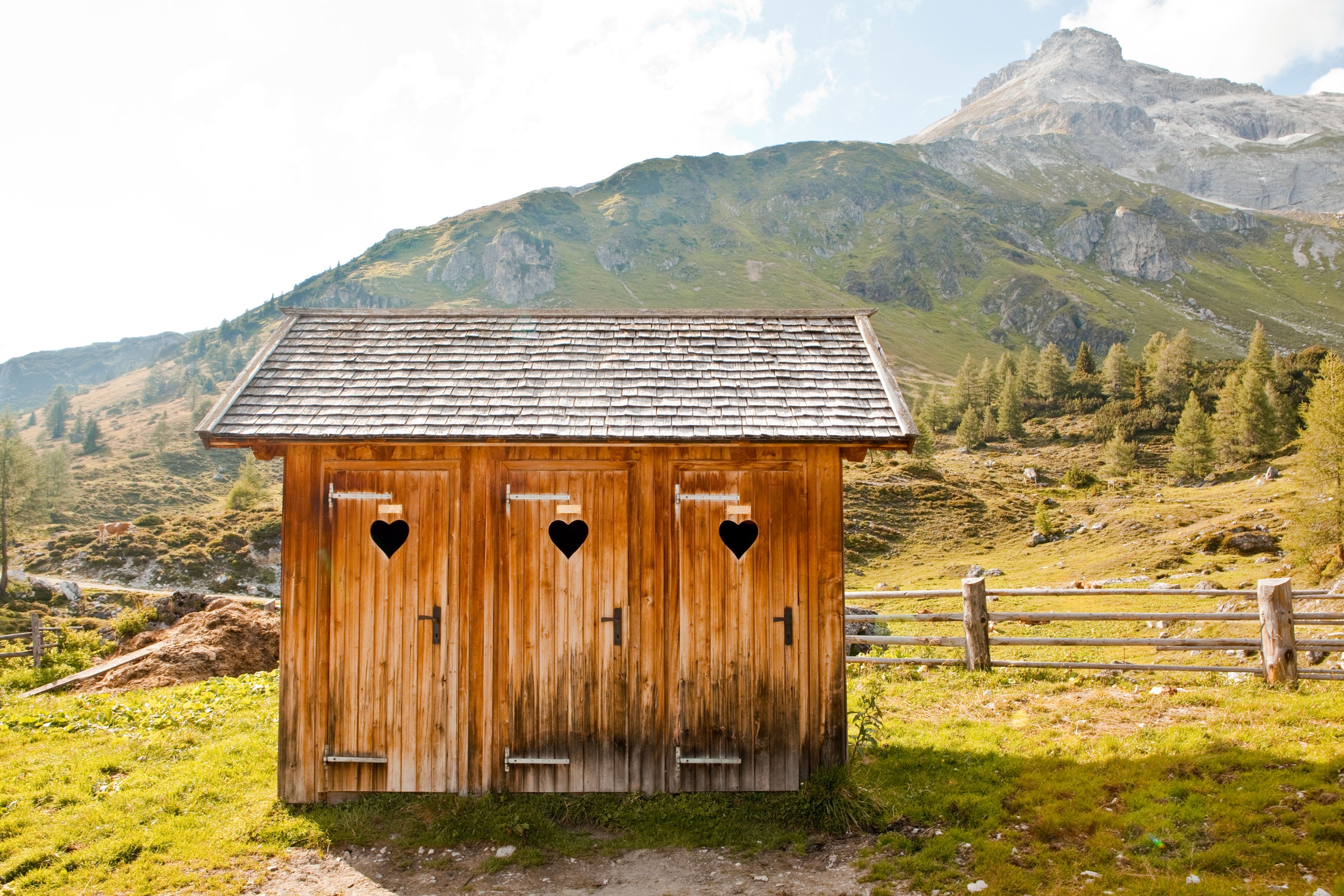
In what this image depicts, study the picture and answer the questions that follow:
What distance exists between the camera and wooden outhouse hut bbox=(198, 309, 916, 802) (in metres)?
7.42

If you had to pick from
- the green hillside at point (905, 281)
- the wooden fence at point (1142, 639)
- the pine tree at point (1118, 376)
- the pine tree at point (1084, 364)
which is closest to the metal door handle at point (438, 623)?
the wooden fence at point (1142, 639)

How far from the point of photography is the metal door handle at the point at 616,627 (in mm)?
7531

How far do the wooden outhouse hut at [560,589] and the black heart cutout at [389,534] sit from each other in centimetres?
3

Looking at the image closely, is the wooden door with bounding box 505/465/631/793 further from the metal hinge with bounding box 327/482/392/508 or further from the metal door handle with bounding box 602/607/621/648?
the metal hinge with bounding box 327/482/392/508

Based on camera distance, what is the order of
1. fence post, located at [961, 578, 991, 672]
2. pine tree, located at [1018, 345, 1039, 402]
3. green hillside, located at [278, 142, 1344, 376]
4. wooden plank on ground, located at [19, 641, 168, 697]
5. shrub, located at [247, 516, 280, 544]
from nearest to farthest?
1. fence post, located at [961, 578, 991, 672]
2. wooden plank on ground, located at [19, 641, 168, 697]
3. shrub, located at [247, 516, 280, 544]
4. pine tree, located at [1018, 345, 1039, 402]
5. green hillside, located at [278, 142, 1344, 376]

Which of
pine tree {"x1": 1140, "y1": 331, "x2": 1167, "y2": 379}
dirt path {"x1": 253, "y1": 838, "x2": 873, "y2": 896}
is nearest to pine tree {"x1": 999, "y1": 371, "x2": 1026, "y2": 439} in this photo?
pine tree {"x1": 1140, "y1": 331, "x2": 1167, "y2": 379}

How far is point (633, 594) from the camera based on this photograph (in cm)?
756

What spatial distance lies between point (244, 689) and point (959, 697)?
11.9 meters

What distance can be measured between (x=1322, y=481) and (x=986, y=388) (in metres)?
56.5

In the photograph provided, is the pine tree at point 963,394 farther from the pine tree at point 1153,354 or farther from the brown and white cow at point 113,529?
the brown and white cow at point 113,529

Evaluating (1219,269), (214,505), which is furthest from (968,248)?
(214,505)

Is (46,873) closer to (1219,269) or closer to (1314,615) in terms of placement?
(1314,615)

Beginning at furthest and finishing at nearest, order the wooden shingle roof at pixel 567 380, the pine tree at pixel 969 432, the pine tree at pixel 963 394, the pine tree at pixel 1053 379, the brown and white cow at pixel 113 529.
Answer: the pine tree at pixel 963 394, the pine tree at pixel 1053 379, the pine tree at pixel 969 432, the brown and white cow at pixel 113 529, the wooden shingle roof at pixel 567 380

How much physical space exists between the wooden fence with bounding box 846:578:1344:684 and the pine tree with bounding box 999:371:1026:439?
61.1m
